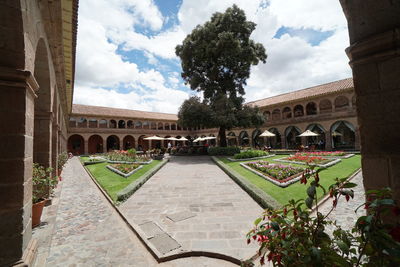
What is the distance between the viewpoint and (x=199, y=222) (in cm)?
456

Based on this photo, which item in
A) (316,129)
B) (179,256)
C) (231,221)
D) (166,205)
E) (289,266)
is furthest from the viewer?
(316,129)

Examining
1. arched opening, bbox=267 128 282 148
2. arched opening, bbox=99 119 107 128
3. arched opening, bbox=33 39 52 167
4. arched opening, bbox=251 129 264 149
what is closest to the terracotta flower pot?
arched opening, bbox=33 39 52 167

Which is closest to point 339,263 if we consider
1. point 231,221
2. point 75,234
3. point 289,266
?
point 289,266

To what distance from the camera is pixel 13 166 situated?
2451 millimetres

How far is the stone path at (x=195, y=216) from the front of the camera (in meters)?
3.55

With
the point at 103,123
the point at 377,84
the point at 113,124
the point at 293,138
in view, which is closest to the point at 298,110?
the point at 293,138

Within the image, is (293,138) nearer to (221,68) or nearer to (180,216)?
(221,68)

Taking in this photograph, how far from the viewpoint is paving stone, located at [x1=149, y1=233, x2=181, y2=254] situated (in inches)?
137

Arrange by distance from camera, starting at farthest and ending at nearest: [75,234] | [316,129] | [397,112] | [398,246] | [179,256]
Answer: [316,129]
[75,234]
[179,256]
[397,112]
[398,246]

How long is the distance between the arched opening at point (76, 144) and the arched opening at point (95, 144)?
117cm

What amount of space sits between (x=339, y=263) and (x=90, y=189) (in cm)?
919

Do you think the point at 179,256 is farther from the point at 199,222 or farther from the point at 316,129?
the point at 316,129

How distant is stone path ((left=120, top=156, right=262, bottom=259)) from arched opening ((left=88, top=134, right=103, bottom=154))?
29.7 meters

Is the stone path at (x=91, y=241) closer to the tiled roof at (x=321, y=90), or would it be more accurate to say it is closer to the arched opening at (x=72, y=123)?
the tiled roof at (x=321, y=90)
